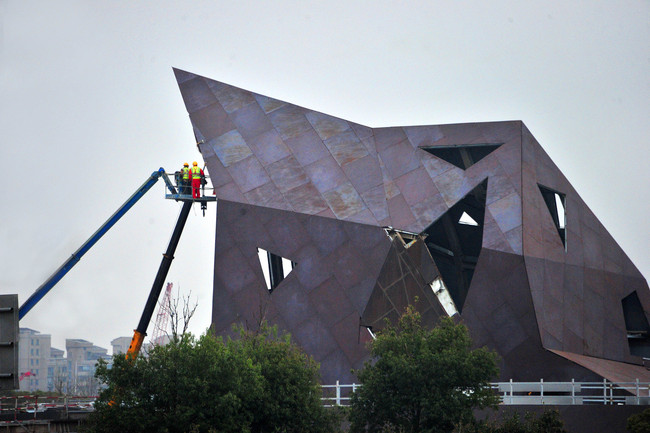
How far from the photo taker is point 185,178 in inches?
1505

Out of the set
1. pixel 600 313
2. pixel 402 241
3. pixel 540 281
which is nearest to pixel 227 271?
pixel 402 241

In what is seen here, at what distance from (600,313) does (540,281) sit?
463cm

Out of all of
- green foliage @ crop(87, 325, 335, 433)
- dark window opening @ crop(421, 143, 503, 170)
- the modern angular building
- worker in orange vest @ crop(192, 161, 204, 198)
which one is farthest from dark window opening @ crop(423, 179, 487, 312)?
green foliage @ crop(87, 325, 335, 433)

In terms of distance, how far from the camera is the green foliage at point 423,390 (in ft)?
88.3

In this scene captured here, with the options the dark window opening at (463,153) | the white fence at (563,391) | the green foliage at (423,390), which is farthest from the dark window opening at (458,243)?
the green foliage at (423,390)

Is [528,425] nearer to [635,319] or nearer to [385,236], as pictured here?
[385,236]

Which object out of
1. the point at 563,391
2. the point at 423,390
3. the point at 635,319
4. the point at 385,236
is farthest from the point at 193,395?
the point at 635,319

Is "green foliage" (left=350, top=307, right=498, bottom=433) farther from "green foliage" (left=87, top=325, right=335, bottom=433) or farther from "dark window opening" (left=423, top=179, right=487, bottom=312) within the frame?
"dark window opening" (left=423, top=179, right=487, bottom=312)

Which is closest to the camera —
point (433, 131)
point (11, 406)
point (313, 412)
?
point (313, 412)

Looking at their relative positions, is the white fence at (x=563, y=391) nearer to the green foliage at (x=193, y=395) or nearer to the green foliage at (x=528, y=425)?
the green foliage at (x=528, y=425)

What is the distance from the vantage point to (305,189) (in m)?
35.8

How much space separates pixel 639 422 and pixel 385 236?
463 inches

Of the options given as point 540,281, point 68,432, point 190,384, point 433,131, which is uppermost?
point 433,131

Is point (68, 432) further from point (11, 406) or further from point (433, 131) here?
point (433, 131)
